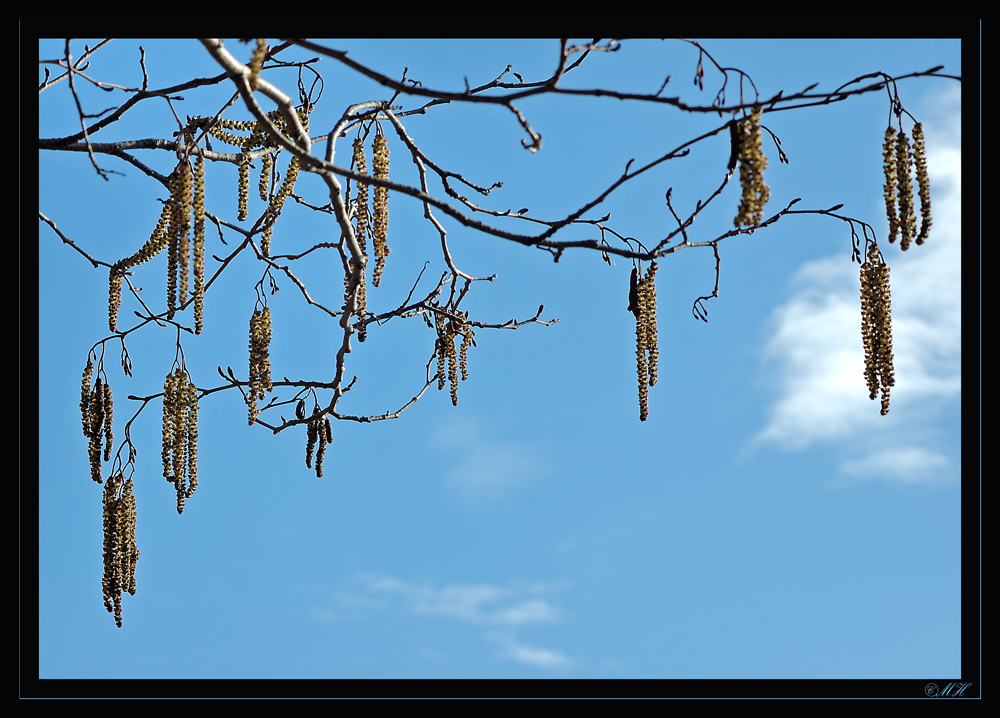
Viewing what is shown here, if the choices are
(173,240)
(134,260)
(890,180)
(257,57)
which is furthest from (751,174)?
(134,260)

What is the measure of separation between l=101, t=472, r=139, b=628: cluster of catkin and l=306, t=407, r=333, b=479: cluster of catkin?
0.90m

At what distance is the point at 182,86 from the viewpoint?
178 inches

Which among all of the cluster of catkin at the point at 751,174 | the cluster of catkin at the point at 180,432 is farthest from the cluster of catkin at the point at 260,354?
the cluster of catkin at the point at 751,174

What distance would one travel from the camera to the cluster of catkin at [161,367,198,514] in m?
3.98

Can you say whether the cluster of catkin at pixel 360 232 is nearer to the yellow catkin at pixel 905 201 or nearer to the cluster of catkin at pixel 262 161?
the cluster of catkin at pixel 262 161

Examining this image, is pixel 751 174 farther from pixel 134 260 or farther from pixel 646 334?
pixel 134 260

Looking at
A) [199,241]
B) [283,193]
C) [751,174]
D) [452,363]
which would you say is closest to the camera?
[751,174]

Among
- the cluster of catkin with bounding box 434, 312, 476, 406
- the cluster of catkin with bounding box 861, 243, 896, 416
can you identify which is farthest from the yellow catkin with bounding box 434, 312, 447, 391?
the cluster of catkin with bounding box 861, 243, 896, 416

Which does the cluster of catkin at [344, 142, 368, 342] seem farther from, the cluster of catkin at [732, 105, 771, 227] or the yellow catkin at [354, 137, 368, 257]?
the cluster of catkin at [732, 105, 771, 227]

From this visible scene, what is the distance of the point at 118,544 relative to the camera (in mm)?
3941

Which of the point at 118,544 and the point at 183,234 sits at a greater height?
the point at 183,234

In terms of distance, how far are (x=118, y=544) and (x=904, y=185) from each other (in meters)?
3.30
